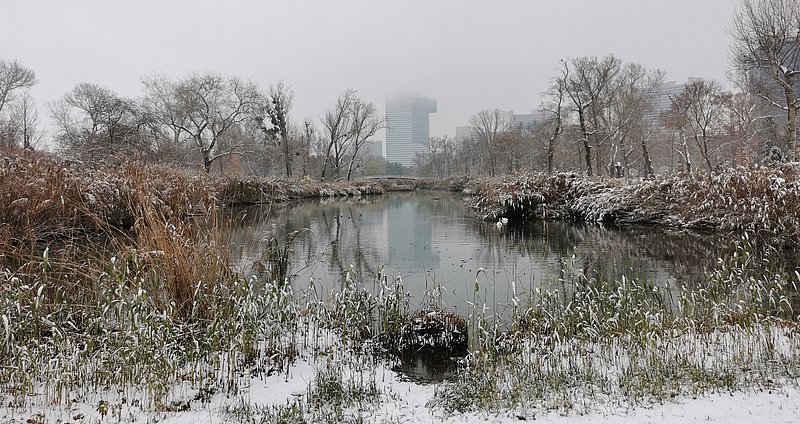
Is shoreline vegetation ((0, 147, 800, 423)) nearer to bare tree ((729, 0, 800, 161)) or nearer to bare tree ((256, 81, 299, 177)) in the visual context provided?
bare tree ((729, 0, 800, 161))

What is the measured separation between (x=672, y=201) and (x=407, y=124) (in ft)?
483

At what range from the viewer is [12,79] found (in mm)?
33594

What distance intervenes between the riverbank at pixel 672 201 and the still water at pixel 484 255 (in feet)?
2.62

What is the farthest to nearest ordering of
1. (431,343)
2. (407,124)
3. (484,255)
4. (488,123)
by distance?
(407,124) → (488,123) → (484,255) → (431,343)

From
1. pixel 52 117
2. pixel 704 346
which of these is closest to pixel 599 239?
pixel 704 346

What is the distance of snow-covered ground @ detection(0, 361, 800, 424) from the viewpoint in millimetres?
2434

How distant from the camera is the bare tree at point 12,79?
33.2m

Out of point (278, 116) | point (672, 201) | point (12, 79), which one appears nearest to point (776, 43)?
point (672, 201)

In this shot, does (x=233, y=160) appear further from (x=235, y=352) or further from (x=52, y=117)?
(x=235, y=352)

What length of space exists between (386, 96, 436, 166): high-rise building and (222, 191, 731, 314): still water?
Result: 406 ft

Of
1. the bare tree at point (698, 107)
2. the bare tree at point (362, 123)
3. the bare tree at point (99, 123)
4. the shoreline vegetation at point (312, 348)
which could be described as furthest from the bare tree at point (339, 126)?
the shoreline vegetation at point (312, 348)

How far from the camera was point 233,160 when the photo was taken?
145 feet

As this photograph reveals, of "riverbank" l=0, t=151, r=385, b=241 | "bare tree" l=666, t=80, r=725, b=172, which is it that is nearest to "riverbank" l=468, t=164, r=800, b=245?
"riverbank" l=0, t=151, r=385, b=241

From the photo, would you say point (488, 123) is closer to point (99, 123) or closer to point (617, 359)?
point (99, 123)
